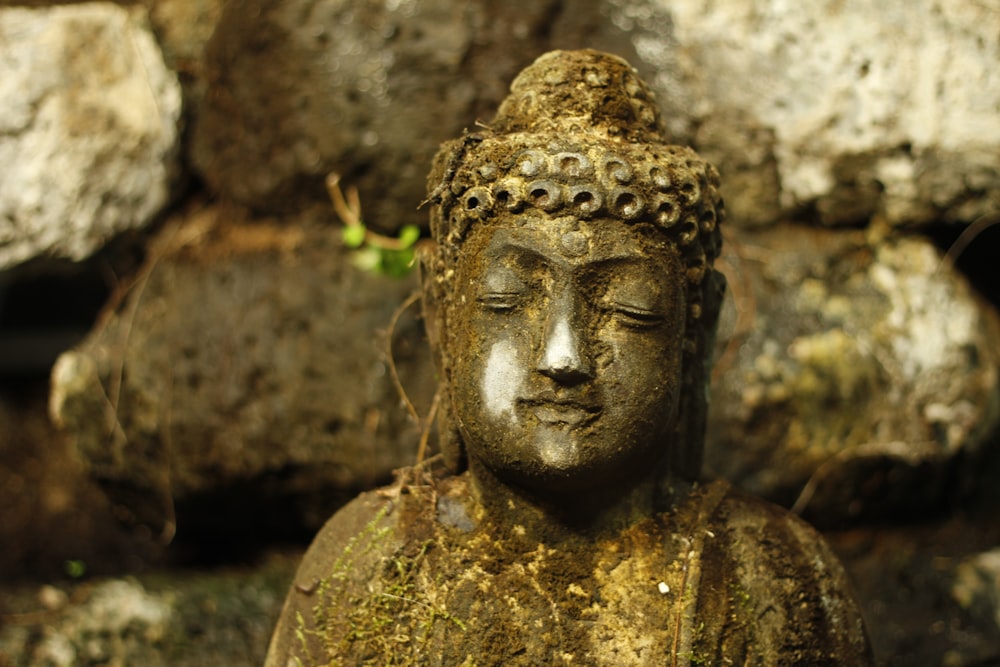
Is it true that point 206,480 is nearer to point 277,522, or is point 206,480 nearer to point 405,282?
point 277,522

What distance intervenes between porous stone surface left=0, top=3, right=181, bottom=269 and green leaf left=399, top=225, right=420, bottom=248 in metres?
0.87

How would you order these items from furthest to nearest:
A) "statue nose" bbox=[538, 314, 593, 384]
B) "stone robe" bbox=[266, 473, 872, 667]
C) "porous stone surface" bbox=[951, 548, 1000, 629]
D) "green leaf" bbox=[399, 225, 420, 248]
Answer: "green leaf" bbox=[399, 225, 420, 248] < "porous stone surface" bbox=[951, 548, 1000, 629] < "stone robe" bbox=[266, 473, 872, 667] < "statue nose" bbox=[538, 314, 593, 384]

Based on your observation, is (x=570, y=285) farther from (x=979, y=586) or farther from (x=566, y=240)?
(x=979, y=586)

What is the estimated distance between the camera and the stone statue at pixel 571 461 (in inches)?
78.4

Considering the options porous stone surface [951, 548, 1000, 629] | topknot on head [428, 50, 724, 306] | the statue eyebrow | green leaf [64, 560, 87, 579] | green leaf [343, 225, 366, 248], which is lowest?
green leaf [64, 560, 87, 579]

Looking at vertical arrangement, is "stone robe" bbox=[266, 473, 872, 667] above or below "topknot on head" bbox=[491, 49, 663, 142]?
below

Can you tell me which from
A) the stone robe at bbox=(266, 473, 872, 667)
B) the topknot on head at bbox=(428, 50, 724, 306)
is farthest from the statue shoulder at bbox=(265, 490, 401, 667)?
the topknot on head at bbox=(428, 50, 724, 306)

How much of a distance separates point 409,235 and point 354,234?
17cm

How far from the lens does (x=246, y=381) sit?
11.5ft

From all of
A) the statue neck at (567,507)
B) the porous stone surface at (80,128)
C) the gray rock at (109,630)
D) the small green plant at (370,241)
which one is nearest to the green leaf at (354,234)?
the small green plant at (370,241)

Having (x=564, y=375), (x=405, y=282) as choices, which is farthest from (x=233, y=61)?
(x=564, y=375)

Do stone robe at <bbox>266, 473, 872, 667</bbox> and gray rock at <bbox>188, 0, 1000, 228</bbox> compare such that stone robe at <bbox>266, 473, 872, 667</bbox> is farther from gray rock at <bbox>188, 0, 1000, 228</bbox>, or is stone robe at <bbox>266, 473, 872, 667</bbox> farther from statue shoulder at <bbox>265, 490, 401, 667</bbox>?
gray rock at <bbox>188, 0, 1000, 228</bbox>

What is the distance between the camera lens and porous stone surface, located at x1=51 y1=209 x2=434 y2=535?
343 cm

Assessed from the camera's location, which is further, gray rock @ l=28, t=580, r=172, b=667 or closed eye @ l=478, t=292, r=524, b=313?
gray rock @ l=28, t=580, r=172, b=667
